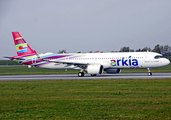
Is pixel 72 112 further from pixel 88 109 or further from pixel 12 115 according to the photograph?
pixel 12 115

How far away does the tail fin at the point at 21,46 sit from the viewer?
4909 cm

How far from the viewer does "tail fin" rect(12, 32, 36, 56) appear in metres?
49.1

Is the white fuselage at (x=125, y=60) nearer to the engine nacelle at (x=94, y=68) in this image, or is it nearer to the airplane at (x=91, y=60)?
the airplane at (x=91, y=60)

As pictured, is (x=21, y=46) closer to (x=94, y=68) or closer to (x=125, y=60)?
(x=94, y=68)

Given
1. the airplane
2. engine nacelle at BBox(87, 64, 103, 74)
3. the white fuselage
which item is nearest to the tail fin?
the airplane

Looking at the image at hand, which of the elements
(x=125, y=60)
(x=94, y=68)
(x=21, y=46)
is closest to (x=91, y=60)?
(x=94, y=68)

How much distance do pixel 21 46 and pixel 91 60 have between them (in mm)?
14672

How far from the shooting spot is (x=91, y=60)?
4475 centimetres

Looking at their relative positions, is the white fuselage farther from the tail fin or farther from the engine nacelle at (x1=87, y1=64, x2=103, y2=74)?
the tail fin

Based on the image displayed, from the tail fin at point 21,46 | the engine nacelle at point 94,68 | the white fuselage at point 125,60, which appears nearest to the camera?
the engine nacelle at point 94,68

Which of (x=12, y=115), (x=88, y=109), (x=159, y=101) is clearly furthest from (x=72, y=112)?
(x=159, y=101)

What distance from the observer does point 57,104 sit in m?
14.8

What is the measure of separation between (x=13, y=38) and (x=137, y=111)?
41.6 m

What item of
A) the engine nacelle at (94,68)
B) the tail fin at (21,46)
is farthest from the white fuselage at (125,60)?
the tail fin at (21,46)
